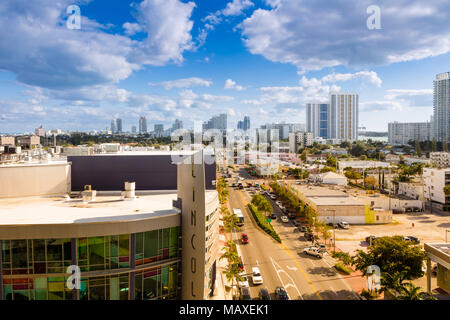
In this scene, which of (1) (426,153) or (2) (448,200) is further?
(1) (426,153)

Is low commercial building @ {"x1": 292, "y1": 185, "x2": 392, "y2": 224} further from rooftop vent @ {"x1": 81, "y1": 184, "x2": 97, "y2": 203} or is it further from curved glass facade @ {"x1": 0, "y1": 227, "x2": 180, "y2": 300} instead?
curved glass facade @ {"x1": 0, "y1": 227, "x2": 180, "y2": 300}

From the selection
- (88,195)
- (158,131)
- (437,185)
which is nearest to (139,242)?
(88,195)

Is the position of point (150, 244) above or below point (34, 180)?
below

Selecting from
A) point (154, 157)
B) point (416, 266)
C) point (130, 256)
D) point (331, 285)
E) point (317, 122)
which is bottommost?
point (331, 285)

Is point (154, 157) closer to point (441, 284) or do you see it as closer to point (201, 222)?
point (201, 222)

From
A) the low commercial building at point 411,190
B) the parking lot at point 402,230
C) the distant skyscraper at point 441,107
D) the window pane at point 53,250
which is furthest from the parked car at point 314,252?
the distant skyscraper at point 441,107

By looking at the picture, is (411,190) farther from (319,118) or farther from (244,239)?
(319,118)

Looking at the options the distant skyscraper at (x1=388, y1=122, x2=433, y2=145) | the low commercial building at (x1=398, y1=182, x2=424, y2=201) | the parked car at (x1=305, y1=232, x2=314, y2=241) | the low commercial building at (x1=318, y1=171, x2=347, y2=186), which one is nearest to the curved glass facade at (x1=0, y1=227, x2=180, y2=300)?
the parked car at (x1=305, y1=232, x2=314, y2=241)
